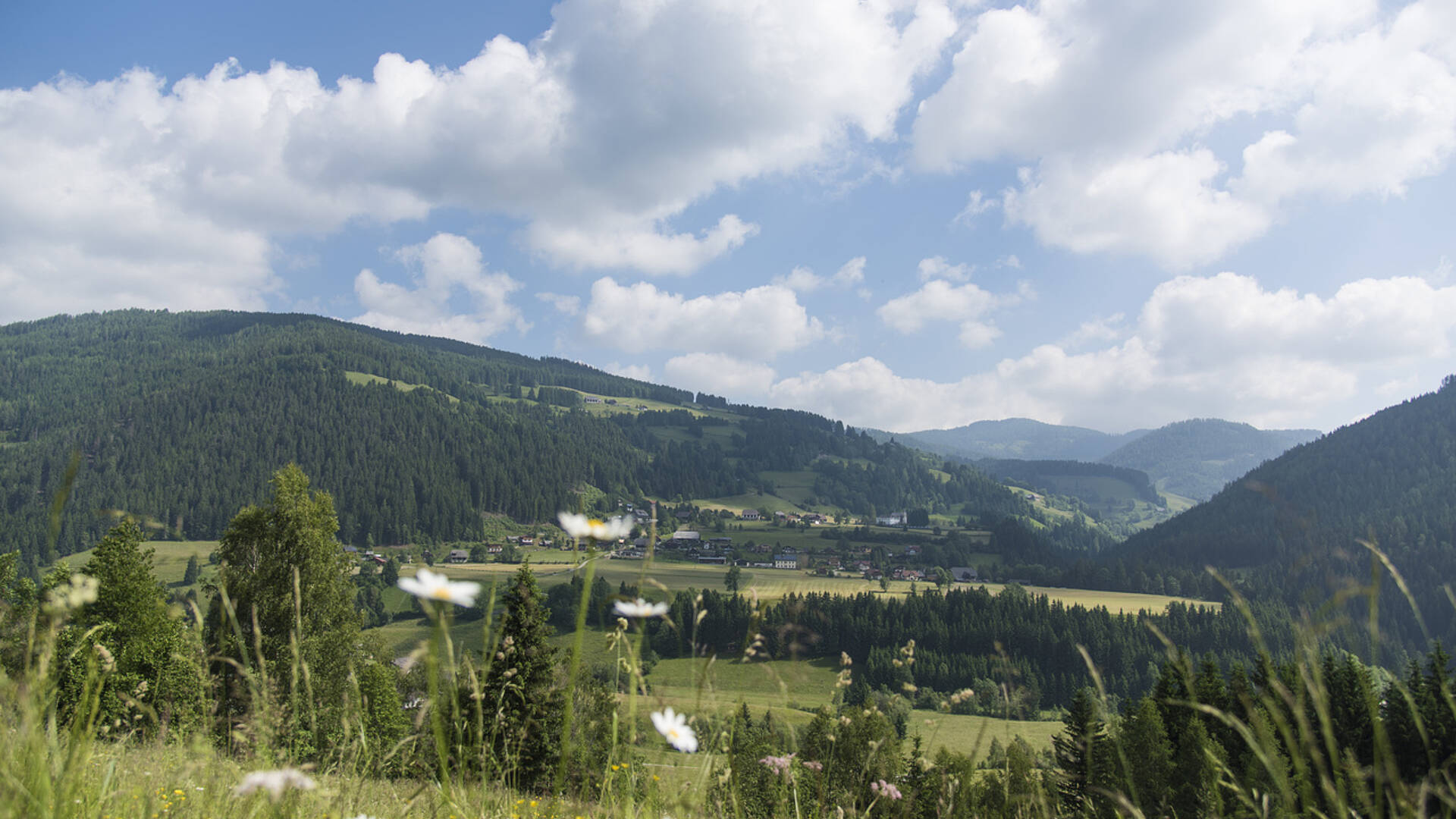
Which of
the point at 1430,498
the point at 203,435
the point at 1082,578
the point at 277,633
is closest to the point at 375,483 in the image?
the point at 203,435

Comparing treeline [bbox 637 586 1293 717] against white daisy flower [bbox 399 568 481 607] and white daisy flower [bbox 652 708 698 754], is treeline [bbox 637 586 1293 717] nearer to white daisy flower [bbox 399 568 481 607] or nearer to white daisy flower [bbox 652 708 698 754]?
white daisy flower [bbox 652 708 698 754]

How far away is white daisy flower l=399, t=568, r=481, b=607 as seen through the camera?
1343 millimetres

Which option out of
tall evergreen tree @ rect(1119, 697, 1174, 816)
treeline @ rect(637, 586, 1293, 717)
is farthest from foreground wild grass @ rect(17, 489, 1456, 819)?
treeline @ rect(637, 586, 1293, 717)

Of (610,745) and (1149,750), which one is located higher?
(610,745)

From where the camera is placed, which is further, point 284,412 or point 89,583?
point 284,412

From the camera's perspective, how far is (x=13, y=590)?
1997 centimetres

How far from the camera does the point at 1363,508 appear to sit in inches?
6491

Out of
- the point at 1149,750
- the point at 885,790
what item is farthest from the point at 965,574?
the point at 885,790

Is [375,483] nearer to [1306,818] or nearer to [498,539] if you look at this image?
[498,539]

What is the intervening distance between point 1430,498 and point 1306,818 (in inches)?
8567

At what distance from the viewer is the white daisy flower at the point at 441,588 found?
1343 mm

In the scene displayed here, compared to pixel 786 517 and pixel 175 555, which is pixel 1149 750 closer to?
pixel 175 555

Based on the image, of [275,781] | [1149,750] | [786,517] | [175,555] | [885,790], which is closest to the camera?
[275,781]

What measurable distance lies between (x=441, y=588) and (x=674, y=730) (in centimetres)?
119
